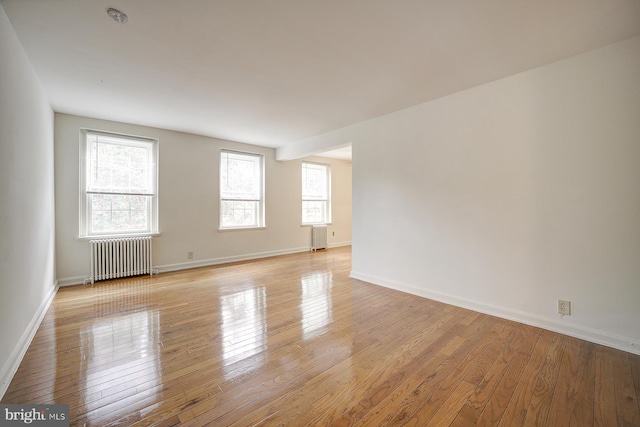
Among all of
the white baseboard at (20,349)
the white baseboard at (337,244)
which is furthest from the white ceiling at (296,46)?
the white baseboard at (337,244)

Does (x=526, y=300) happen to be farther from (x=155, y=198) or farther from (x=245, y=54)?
(x=155, y=198)

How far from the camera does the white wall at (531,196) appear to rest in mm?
2213

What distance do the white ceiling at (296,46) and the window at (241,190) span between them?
87.2 inches

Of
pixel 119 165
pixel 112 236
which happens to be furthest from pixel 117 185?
pixel 112 236

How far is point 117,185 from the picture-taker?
442cm

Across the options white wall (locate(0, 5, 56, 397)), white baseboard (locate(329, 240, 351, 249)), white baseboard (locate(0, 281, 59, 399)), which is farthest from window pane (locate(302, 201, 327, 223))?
white baseboard (locate(0, 281, 59, 399))

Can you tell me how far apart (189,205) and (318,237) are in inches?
130

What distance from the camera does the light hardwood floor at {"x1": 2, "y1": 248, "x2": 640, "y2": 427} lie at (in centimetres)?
154

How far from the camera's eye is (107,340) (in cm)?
237

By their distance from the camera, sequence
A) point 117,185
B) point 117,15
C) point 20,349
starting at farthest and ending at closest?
point 117,185 < point 20,349 < point 117,15

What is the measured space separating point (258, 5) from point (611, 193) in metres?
3.21

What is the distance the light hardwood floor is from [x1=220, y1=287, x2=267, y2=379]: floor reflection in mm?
18

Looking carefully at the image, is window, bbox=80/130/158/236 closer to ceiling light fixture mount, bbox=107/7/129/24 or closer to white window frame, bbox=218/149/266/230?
white window frame, bbox=218/149/266/230

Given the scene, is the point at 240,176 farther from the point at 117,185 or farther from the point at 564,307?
the point at 564,307
